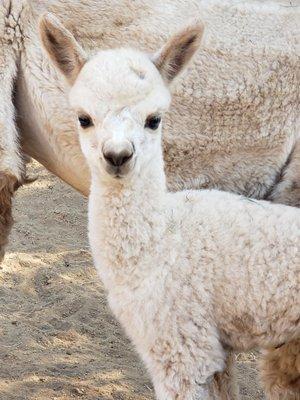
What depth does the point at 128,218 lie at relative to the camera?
402 cm

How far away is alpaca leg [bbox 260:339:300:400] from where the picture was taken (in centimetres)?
425

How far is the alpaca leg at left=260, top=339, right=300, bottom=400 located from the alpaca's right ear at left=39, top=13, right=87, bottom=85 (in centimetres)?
140

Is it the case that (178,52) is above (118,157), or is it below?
above

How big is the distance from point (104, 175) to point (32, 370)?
6.22 feet

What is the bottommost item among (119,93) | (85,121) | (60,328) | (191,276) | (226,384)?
(60,328)

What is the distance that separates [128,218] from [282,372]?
0.97 metres

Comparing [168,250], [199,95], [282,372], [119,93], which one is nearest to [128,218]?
[168,250]

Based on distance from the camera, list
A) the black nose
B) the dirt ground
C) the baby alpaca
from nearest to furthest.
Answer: the black nose → the baby alpaca → the dirt ground

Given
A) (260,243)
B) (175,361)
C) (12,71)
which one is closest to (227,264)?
(260,243)

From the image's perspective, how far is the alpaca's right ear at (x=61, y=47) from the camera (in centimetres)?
408

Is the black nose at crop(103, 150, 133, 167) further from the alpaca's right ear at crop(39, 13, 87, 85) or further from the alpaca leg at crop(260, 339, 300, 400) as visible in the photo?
the alpaca leg at crop(260, 339, 300, 400)

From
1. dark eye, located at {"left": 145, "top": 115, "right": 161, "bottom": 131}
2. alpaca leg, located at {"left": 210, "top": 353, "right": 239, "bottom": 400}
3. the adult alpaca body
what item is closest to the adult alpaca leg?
the adult alpaca body

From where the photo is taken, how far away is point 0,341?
5.73 meters

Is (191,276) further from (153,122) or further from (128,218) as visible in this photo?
(153,122)
